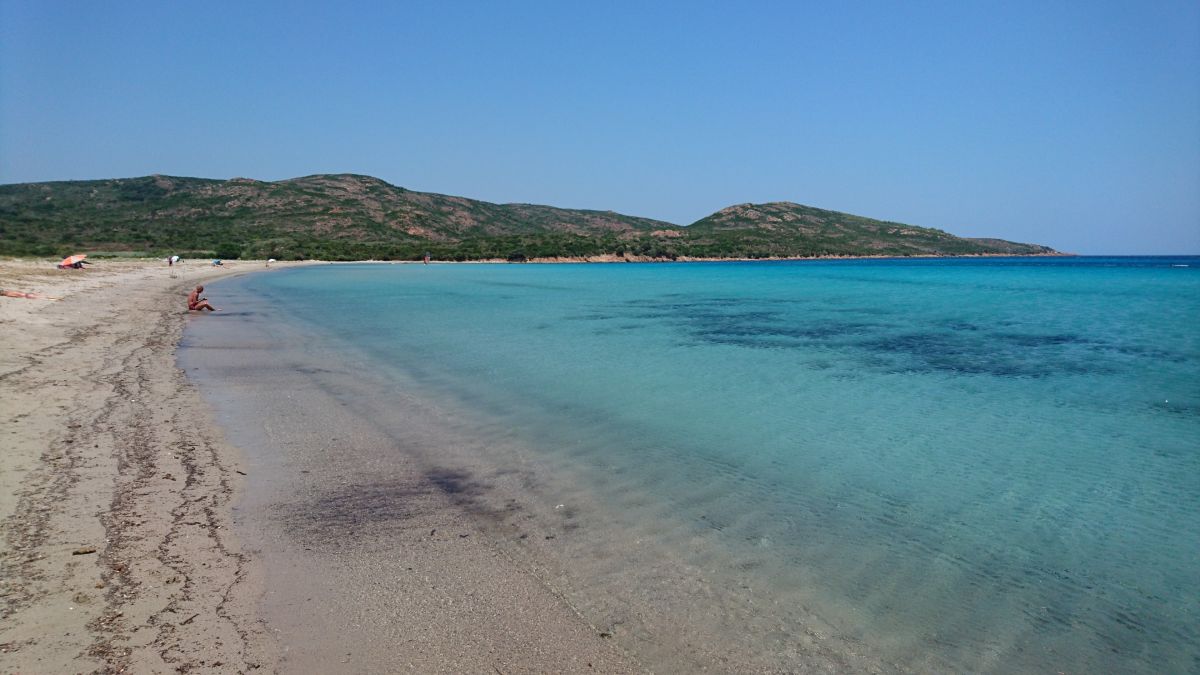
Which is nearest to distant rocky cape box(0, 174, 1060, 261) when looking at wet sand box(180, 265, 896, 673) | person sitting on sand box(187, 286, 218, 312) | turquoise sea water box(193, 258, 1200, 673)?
person sitting on sand box(187, 286, 218, 312)

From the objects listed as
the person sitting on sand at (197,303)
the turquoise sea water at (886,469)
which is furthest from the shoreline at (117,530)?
the person sitting on sand at (197,303)

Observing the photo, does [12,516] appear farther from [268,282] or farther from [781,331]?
[268,282]

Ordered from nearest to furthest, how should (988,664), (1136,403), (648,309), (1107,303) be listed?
(988,664) < (1136,403) < (648,309) < (1107,303)

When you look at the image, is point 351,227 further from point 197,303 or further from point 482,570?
point 482,570

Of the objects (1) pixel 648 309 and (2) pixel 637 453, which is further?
(1) pixel 648 309

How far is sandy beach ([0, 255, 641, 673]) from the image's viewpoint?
350cm

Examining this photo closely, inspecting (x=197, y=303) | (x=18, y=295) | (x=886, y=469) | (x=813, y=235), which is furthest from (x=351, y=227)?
(x=886, y=469)

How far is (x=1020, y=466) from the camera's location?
24.6 feet

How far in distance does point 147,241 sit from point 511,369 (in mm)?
74338

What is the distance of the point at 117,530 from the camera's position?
4.85m

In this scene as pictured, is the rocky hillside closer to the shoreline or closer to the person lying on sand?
the person lying on sand

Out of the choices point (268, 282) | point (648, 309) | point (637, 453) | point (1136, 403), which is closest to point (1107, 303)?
point (648, 309)

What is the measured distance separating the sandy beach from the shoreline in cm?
1

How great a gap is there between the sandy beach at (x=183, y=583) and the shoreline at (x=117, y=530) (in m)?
0.01
